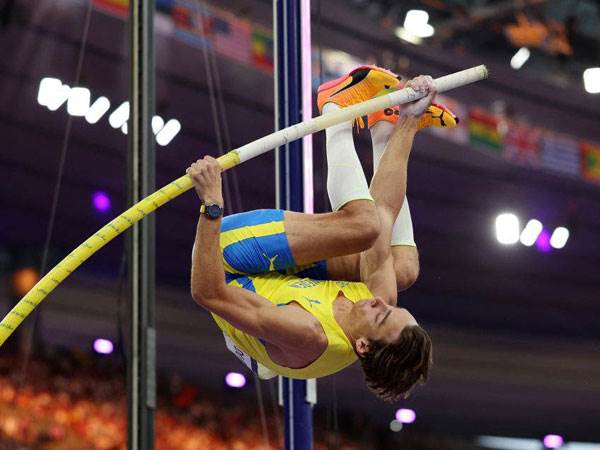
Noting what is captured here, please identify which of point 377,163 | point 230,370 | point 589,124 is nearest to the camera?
point 377,163

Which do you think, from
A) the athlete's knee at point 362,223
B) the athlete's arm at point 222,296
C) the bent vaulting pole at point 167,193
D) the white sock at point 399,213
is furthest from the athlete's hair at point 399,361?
the bent vaulting pole at point 167,193

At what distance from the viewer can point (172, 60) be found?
512 cm

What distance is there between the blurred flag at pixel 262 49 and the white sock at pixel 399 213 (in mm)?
1257

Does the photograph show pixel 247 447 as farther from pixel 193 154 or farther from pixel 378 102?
pixel 378 102

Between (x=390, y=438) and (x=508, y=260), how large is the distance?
2.66 ft

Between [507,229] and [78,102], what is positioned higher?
[78,102]

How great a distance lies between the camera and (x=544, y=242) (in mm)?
4711

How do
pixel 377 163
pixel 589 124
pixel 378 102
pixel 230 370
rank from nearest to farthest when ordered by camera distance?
pixel 378 102
pixel 377 163
pixel 589 124
pixel 230 370

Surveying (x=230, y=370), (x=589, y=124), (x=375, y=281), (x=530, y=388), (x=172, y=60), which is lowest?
(x=375, y=281)

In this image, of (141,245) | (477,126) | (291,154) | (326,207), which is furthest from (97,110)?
(477,126)

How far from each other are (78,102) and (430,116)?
193 centimetres

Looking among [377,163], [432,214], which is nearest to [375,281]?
[377,163]

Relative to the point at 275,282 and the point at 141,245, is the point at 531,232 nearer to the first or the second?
the point at 141,245

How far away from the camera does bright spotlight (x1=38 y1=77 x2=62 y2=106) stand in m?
5.07
